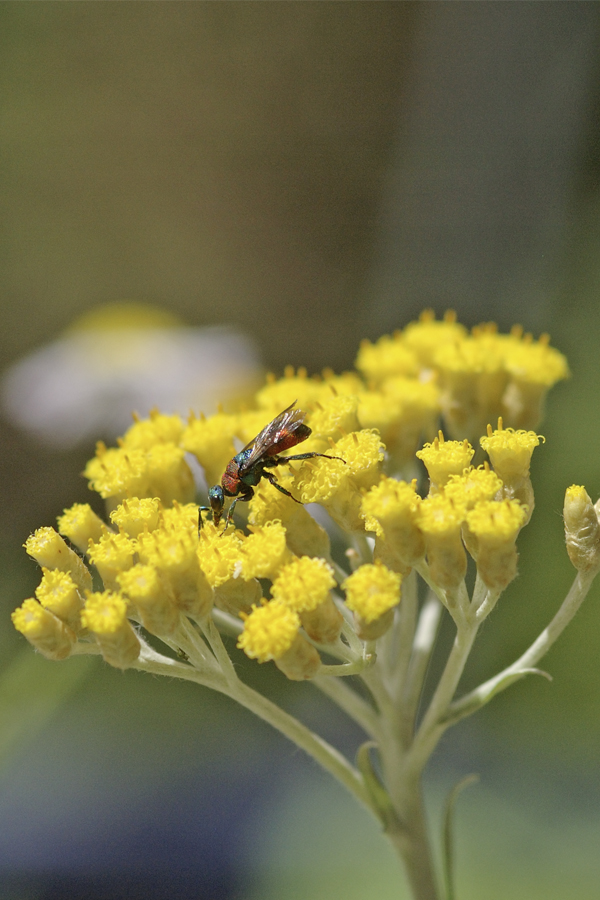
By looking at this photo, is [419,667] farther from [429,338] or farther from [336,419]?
[429,338]

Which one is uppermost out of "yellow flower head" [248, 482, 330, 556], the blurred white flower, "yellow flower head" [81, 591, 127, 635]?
"yellow flower head" [248, 482, 330, 556]

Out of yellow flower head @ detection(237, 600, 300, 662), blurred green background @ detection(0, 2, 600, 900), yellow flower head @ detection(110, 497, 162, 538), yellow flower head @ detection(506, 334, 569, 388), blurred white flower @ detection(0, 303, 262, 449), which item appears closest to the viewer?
yellow flower head @ detection(237, 600, 300, 662)

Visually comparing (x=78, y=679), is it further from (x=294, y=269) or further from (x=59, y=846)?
(x=294, y=269)

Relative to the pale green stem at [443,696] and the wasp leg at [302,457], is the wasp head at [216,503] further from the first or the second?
the pale green stem at [443,696]

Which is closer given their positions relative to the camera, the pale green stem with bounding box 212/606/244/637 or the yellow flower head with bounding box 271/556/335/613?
the yellow flower head with bounding box 271/556/335/613

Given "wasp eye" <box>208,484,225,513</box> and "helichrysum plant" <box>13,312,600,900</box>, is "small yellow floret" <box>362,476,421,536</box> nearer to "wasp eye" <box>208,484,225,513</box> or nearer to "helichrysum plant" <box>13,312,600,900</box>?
"helichrysum plant" <box>13,312,600,900</box>

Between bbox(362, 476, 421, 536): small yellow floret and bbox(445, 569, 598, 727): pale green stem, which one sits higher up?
bbox(362, 476, 421, 536): small yellow floret

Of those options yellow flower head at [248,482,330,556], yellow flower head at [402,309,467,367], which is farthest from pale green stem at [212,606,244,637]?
yellow flower head at [402,309,467,367]
